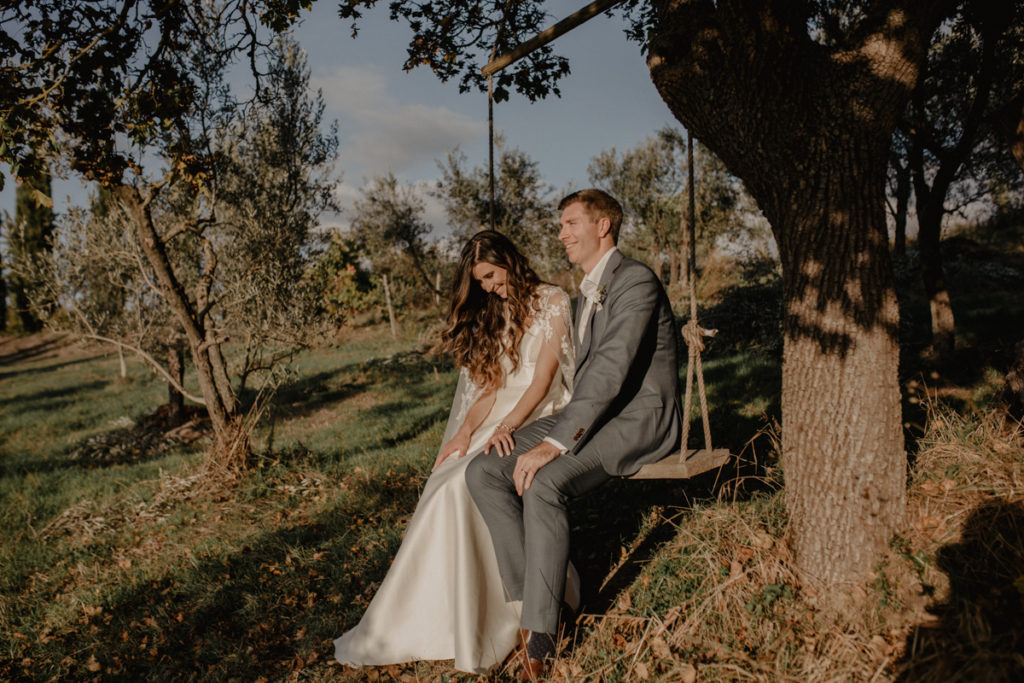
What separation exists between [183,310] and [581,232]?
205 inches

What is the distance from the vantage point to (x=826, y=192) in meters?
2.65

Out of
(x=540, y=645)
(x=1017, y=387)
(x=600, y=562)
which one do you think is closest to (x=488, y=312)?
(x=600, y=562)

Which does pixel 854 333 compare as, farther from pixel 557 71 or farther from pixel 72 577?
pixel 72 577

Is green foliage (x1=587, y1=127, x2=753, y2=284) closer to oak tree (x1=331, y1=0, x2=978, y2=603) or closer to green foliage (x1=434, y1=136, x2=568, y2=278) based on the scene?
green foliage (x1=434, y1=136, x2=568, y2=278)

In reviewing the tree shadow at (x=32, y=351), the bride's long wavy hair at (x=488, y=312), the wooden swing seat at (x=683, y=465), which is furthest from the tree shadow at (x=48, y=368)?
the wooden swing seat at (x=683, y=465)

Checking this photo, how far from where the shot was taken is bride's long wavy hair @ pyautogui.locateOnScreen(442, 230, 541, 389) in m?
3.71

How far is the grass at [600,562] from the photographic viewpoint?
2553 mm

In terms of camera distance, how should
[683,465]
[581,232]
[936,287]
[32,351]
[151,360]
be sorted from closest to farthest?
[683,465] → [581,232] → [151,360] → [936,287] → [32,351]

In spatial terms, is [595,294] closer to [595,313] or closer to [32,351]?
[595,313]

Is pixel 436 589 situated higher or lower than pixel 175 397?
lower

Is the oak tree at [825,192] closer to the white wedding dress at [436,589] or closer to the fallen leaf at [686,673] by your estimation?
the fallen leaf at [686,673]

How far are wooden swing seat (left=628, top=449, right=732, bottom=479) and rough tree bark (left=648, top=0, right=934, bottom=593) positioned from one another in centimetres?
42

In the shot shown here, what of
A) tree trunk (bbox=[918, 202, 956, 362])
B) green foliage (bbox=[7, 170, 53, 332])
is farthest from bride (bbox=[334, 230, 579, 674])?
tree trunk (bbox=[918, 202, 956, 362])

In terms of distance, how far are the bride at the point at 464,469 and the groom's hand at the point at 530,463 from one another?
28 centimetres
